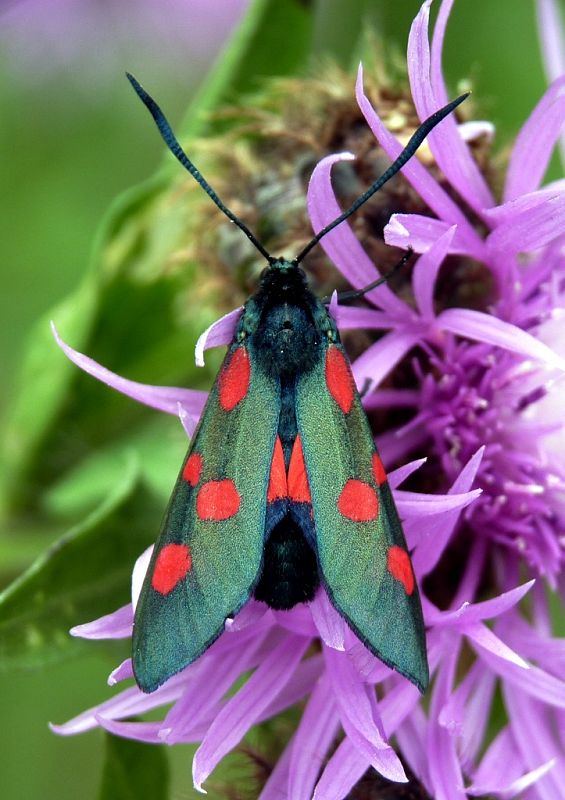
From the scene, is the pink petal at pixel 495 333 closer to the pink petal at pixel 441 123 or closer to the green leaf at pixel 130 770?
the pink petal at pixel 441 123

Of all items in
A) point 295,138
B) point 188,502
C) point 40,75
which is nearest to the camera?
point 188,502

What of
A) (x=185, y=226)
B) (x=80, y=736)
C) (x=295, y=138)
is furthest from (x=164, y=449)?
(x=80, y=736)

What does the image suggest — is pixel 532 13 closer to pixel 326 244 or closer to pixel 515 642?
pixel 326 244

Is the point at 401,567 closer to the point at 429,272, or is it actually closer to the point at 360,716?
the point at 360,716

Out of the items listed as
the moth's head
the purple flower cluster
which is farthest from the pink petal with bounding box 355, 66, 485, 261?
the moth's head

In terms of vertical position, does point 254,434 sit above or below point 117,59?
below

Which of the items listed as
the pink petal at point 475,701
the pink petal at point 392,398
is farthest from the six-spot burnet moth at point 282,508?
the pink petal at point 475,701
